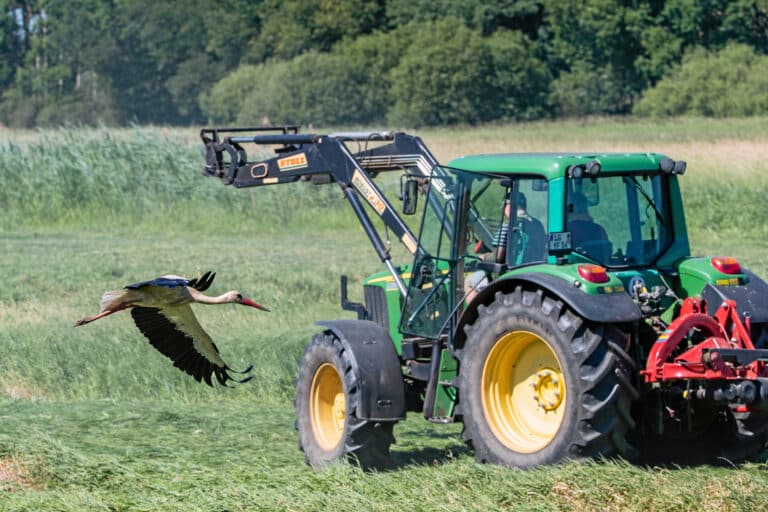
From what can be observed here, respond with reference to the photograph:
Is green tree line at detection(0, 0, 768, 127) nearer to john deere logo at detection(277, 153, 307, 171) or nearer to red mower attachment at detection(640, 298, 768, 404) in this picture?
john deere logo at detection(277, 153, 307, 171)

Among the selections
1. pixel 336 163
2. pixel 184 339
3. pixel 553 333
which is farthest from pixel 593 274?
pixel 184 339

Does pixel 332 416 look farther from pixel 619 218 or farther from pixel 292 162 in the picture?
pixel 619 218

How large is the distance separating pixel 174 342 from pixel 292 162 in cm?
177

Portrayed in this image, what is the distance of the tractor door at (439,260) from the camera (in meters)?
8.10

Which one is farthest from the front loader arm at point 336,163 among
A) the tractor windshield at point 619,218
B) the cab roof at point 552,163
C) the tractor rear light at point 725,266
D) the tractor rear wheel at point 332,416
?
the tractor rear light at point 725,266

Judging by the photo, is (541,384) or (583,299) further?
(541,384)

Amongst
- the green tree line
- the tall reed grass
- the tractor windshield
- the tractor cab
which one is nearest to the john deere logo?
the tractor cab

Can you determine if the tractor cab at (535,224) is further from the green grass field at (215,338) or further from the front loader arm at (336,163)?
the green grass field at (215,338)

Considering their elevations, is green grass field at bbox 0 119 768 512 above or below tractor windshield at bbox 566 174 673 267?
below

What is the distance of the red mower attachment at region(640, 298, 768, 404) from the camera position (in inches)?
270

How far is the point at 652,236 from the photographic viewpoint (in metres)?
8.03

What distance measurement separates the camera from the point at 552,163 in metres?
7.57

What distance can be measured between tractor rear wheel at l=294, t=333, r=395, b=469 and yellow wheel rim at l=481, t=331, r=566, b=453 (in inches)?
37.0

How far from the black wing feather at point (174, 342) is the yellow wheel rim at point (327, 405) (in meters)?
0.63
